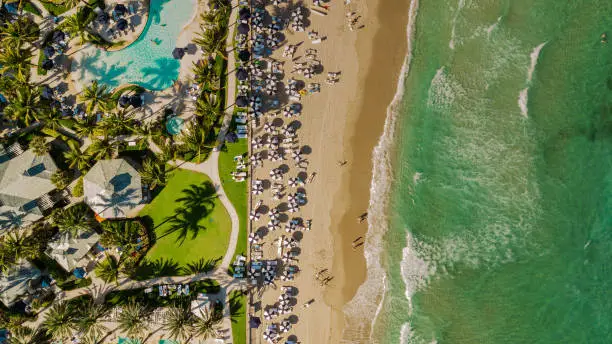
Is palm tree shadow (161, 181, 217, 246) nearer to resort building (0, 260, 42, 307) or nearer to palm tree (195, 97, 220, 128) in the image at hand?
palm tree (195, 97, 220, 128)

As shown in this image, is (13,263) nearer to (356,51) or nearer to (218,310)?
(218,310)

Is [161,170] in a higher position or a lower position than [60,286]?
higher

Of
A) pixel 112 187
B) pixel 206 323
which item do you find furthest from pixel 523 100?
pixel 112 187

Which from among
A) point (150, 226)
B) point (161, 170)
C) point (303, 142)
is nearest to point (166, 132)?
point (161, 170)

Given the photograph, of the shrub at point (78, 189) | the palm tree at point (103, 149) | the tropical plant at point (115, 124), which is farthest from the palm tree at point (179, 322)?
the tropical plant at point (115, 124)

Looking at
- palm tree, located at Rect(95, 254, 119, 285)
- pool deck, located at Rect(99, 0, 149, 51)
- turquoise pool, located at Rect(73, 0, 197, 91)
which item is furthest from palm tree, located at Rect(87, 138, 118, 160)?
palm tree, located at Rect(95, 254, 119, 285)
